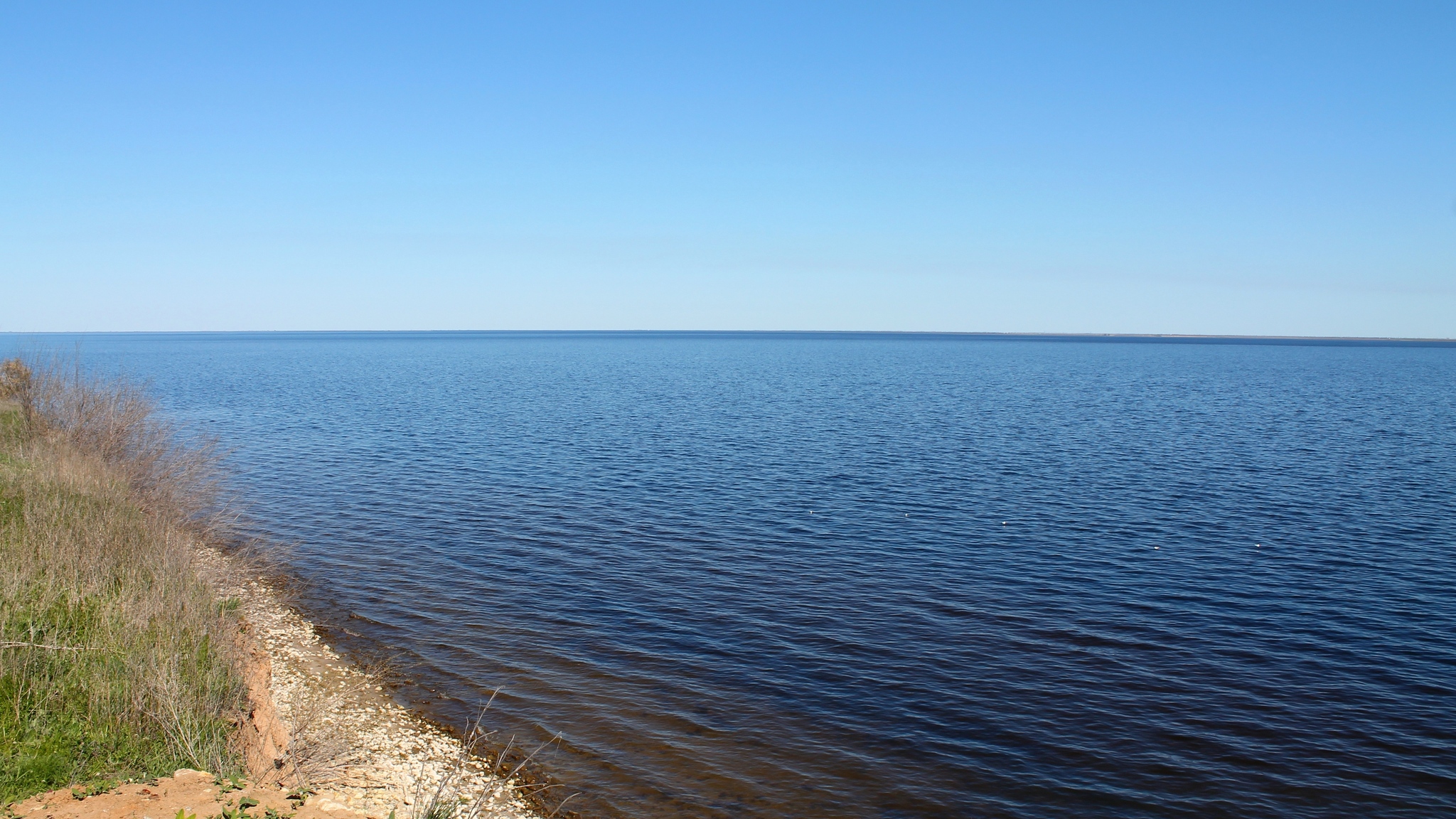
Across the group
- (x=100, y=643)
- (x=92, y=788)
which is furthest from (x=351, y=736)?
(x=92, y=788)

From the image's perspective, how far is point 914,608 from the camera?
23.8 meters

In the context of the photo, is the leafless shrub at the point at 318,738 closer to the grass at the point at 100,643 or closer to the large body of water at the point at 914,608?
the grass at the point at 100,643

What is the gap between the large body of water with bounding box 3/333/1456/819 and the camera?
15711mm

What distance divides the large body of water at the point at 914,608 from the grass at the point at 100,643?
4.76 metres

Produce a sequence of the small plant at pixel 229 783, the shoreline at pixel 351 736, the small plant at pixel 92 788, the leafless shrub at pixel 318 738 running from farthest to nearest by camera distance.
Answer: the shoreline at pixel 351 736
the leafless shrub at pixel 318 738
the small plant at pixel 229 783
the small plant at pixel 92 788

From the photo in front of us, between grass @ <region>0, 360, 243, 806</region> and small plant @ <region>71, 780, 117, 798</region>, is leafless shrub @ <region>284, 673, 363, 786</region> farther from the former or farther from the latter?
small plant @ <region>71, 780, 117, 798</region>

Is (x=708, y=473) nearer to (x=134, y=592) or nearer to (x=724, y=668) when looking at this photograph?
(x=724, y=668)

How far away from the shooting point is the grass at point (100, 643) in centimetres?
1242

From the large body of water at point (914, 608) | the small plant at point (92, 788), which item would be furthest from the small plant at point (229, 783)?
the large body of water at point (914, 608)

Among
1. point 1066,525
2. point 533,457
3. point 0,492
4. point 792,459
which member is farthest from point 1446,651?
point 533,457

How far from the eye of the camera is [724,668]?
20.0 meters

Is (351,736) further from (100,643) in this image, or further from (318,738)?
(100,643)

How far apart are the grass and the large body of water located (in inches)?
Result: 187

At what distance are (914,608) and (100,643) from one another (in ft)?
58.9
